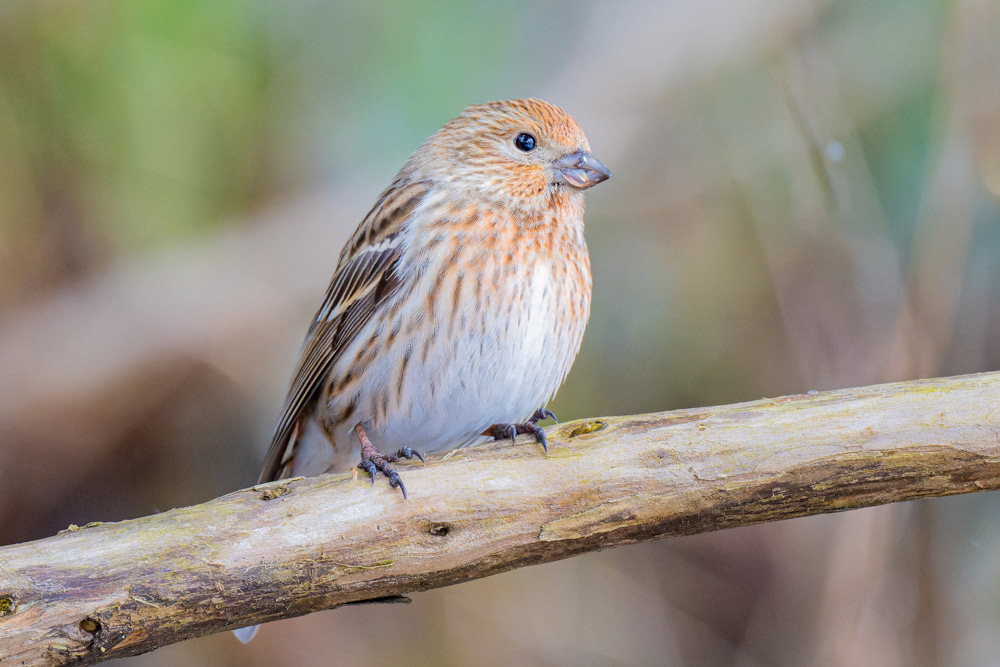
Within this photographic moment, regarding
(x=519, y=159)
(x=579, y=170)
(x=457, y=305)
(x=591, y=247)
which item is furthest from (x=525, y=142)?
(x=591, y=247)

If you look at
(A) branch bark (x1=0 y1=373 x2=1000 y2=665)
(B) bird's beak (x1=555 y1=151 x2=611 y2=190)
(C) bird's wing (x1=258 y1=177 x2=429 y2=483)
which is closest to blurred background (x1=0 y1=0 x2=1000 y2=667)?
(C) bird's wing (x1=258 y1=177 x2=429 y2=483)

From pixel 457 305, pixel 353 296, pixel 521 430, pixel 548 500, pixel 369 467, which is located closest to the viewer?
pixel 548 500

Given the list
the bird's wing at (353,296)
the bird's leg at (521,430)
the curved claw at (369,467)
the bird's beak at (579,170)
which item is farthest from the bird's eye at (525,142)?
the curved claw at (369,467)

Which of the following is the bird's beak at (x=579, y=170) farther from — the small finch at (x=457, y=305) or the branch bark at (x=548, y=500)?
the branch bark at (x=548, y=500)

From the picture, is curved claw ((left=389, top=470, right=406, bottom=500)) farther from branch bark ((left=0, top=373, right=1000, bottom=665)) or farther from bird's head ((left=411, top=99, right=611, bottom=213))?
bird's head ((left=411, top=99, right=611, bottom=213))

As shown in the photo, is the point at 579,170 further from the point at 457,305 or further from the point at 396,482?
the point at 396,482

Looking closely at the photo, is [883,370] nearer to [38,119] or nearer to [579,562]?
[579,562]

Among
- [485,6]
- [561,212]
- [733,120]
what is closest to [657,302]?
[733,120]
